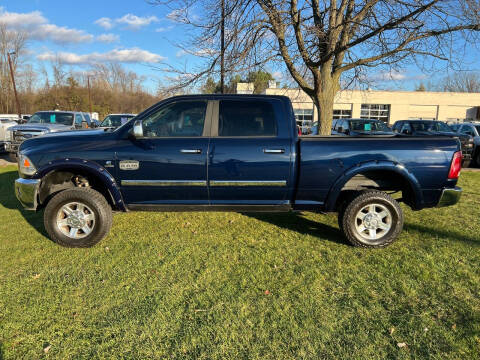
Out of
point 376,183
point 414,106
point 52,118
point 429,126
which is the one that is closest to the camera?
point 376,183

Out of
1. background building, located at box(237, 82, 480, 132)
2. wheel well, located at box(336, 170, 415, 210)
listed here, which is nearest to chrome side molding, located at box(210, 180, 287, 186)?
wheel well, located at box(336, 170, 415, 210)

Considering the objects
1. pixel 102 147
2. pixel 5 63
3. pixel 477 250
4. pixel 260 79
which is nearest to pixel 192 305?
pixel 102 147

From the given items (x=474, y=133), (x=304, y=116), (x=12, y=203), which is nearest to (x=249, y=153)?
(x=12, y=203)

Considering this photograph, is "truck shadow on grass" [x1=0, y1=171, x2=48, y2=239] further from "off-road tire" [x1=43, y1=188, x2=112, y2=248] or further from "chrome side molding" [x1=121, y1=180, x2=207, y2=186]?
"chrome side molding" [x1=121, y1=180, x2=207, y2=186]

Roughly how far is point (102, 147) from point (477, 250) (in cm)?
502

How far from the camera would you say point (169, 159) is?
3902 millimetres

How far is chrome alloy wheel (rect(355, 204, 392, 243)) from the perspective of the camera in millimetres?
3988

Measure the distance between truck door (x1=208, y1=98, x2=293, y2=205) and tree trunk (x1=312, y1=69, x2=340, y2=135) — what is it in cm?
384

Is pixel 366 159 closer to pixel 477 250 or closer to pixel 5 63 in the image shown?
pixel 477 250

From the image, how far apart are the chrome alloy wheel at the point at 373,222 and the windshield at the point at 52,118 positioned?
11954 mm

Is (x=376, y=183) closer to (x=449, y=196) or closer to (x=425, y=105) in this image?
(x=449, y=196)

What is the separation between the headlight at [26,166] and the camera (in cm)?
396

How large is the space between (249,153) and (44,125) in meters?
10.4

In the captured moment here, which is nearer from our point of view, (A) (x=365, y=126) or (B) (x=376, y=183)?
(B) (x=376, y=183)
